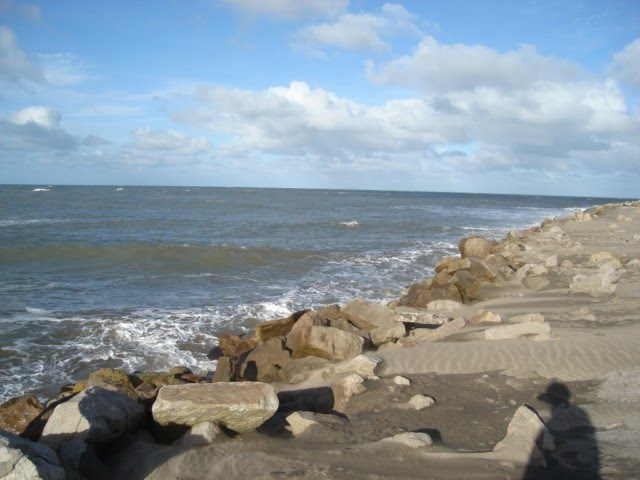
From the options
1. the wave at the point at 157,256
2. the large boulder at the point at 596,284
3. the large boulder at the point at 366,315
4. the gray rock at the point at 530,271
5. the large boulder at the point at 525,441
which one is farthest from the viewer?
the wave at the point at 157,256

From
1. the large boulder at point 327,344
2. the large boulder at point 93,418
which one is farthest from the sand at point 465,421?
the large boulder at point 327,344

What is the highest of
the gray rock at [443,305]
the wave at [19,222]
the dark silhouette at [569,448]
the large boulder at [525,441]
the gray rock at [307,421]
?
the large boulder at [525,441]

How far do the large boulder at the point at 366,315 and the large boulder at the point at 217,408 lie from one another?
386 centimetres

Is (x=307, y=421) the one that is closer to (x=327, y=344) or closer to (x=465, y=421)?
(x=465, y=421)

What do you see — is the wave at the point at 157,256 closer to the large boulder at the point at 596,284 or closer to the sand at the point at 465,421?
the large boulder at the point at 596,284

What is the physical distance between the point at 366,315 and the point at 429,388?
268 centimetres

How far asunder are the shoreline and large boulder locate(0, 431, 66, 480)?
0.35 metres

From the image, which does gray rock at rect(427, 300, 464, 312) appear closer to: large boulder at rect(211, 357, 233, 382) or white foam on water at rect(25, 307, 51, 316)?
large boulder at rect(211, 357, 233, 382)

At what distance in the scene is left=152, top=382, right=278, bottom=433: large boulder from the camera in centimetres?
460

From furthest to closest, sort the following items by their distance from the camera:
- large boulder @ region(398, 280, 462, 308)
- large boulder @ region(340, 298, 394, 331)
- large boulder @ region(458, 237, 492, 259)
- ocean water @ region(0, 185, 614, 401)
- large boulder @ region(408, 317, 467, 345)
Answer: large boulder @ region(458, 237, 492, 259)
large boulder @ region(398, 280, 462, 308)
ocean water @ region(0, 185, 614, 401)
large boulder @ region(340, 298, 394, 331)
large boulder @ region(408, 317, 467, 345)

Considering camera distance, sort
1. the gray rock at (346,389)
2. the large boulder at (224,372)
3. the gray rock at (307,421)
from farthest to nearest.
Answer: the large boulder at (224,372), the gray rock at (346,389), the gray rock at (307,421)

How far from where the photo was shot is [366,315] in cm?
855

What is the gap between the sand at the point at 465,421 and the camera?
3.97 meters

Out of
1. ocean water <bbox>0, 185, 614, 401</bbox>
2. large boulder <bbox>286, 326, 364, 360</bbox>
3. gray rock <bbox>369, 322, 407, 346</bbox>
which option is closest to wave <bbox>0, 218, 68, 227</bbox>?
ocean water <bbox>0, 185, 614, 401</bbox>
